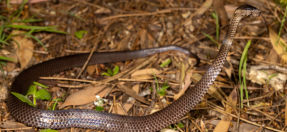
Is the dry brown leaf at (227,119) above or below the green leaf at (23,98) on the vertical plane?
below

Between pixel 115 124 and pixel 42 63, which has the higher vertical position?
pixel 42 63

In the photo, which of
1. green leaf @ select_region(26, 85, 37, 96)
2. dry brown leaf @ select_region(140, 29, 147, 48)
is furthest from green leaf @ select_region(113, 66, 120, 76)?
green leaf @ select_region(26, 85, 37, 96)

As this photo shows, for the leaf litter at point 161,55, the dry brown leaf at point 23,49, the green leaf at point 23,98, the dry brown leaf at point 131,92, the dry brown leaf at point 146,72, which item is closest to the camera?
the green leaf at point 23,98

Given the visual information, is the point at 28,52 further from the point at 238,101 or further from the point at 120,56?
the point at 238,101

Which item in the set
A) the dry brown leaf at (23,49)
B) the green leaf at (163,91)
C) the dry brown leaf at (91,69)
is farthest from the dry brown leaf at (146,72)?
the dry brown leaf at (23,49)

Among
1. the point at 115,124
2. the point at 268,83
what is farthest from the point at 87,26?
the point at 268,83

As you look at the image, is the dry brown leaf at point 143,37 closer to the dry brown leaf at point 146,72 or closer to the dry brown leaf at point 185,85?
the dry brown leaf at point 146,72

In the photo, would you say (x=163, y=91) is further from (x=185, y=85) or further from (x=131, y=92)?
(x=131, y=92)

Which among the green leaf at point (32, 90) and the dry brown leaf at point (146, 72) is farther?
the dry brown leaf at point (146, 72)
